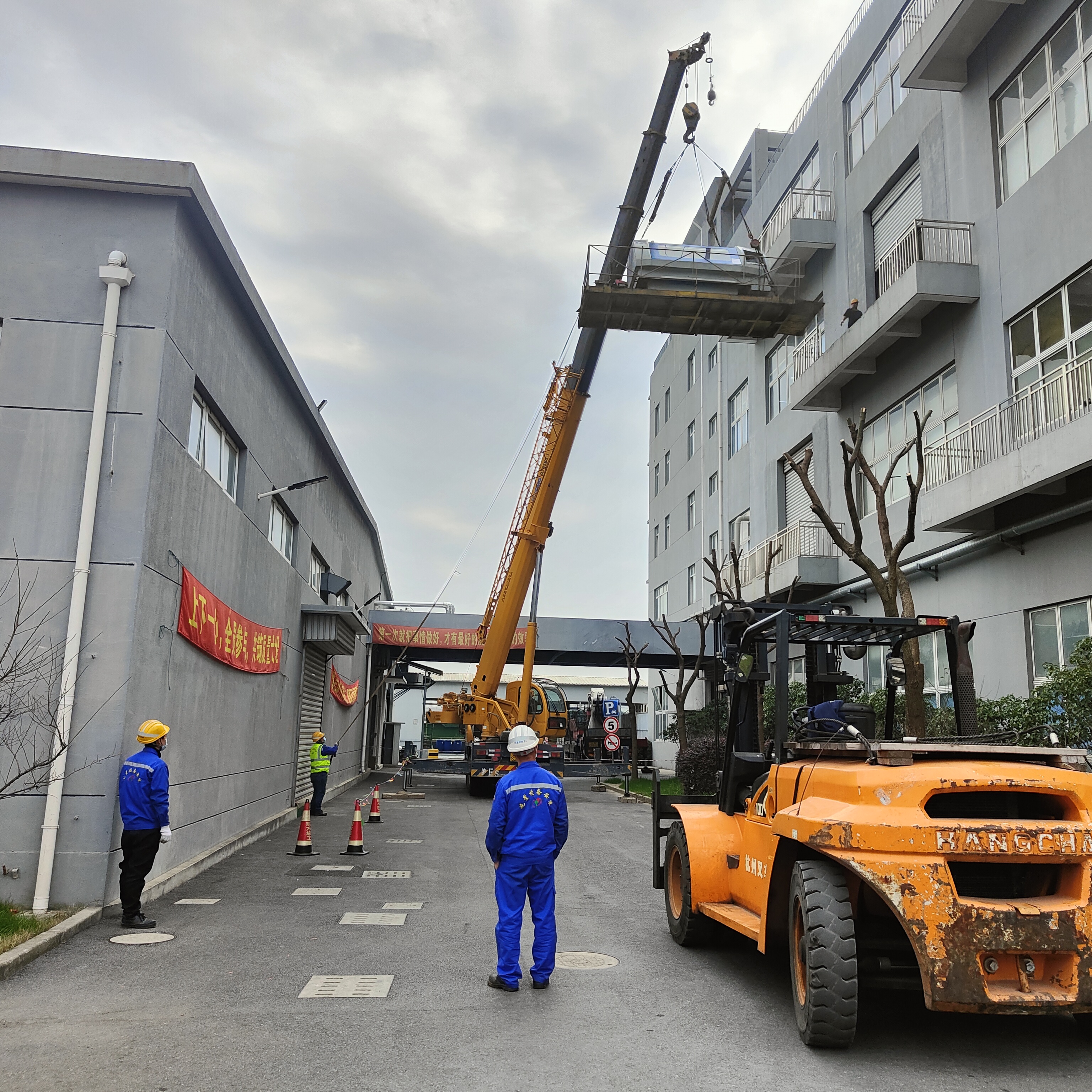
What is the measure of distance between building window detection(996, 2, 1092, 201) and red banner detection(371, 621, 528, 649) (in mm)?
21551

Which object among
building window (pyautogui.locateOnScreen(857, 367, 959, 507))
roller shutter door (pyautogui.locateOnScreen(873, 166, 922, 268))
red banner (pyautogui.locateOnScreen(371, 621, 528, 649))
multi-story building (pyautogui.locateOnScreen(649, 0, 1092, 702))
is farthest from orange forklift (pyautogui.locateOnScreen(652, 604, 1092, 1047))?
red banner (pyautogui.locateOnScreen(371, 621, 528, 649))

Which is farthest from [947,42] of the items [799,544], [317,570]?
[317,570]

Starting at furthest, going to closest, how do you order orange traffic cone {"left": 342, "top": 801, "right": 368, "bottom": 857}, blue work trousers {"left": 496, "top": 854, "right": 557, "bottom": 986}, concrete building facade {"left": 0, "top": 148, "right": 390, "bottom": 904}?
1. orange traffic cone {"left": 342, "top": 801, "right": 368, "bottom": 857}
2. concrete building facade {"left": 0, "top": 148, "right": 390, "bottom": 904}
3. blue work trousers {"left": 496, "top": 854, "right": 557, "bottom": 986}

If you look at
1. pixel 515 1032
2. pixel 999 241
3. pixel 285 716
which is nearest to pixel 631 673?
pixel 285 716

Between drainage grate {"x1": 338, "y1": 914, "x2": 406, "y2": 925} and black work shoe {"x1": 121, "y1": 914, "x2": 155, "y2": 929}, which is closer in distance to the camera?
black work shoe {"x1": 121, "y1": 914, "x2": 155, "y2": 929}

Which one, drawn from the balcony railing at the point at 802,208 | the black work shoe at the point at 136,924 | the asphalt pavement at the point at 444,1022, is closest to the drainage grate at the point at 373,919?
the asphalt pavement at the point at 444,1022

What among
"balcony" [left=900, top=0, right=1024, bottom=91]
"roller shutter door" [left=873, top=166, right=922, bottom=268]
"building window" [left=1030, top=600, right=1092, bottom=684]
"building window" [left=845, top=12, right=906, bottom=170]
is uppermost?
"building window" [left=845, top=12, right=906, bottom=170]

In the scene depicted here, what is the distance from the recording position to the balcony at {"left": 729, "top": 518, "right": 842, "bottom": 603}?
835 inches

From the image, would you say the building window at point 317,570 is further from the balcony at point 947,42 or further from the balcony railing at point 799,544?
the balcony at point 947,42

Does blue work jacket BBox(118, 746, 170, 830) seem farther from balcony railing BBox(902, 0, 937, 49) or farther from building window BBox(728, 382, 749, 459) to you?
building window BBox(728, 382, 749, 459)

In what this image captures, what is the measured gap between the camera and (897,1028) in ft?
19.2

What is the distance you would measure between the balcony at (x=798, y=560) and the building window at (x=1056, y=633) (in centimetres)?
641

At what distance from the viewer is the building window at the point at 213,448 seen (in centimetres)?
1140

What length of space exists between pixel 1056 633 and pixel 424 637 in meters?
22.0
